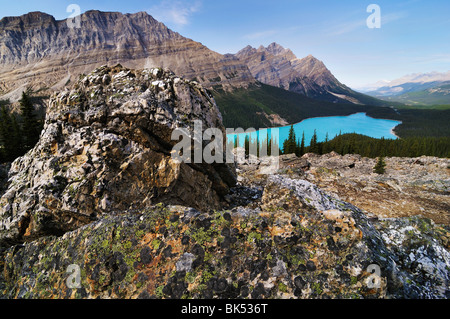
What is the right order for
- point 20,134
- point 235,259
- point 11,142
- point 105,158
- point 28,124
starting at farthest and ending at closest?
1. point 20,134
2. point 28,124
3. point 11,142
4. point 105,158
5. point 235,259

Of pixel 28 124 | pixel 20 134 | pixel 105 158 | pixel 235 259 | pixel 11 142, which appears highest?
pixel 28 124

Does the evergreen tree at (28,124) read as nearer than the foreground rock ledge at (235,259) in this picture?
No

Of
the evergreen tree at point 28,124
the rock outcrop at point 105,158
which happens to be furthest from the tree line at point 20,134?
the rock outcrop at point 105,158

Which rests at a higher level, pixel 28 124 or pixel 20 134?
pixel 28 124

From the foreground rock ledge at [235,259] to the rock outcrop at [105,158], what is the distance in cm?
332

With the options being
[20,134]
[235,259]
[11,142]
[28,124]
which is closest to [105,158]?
[235,259]

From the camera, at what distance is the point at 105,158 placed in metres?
10.2

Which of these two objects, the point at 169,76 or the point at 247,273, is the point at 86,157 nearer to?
the point at 169,76

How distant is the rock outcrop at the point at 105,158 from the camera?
924cm

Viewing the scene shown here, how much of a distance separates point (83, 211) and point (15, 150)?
136 feet

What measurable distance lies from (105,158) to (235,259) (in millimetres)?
8659

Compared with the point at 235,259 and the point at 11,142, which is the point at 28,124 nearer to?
the point at 11,142

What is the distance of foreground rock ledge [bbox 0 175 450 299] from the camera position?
4332 mm

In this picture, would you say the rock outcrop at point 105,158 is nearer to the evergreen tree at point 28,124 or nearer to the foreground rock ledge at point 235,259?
the foreground rock ledge at point 235,259
